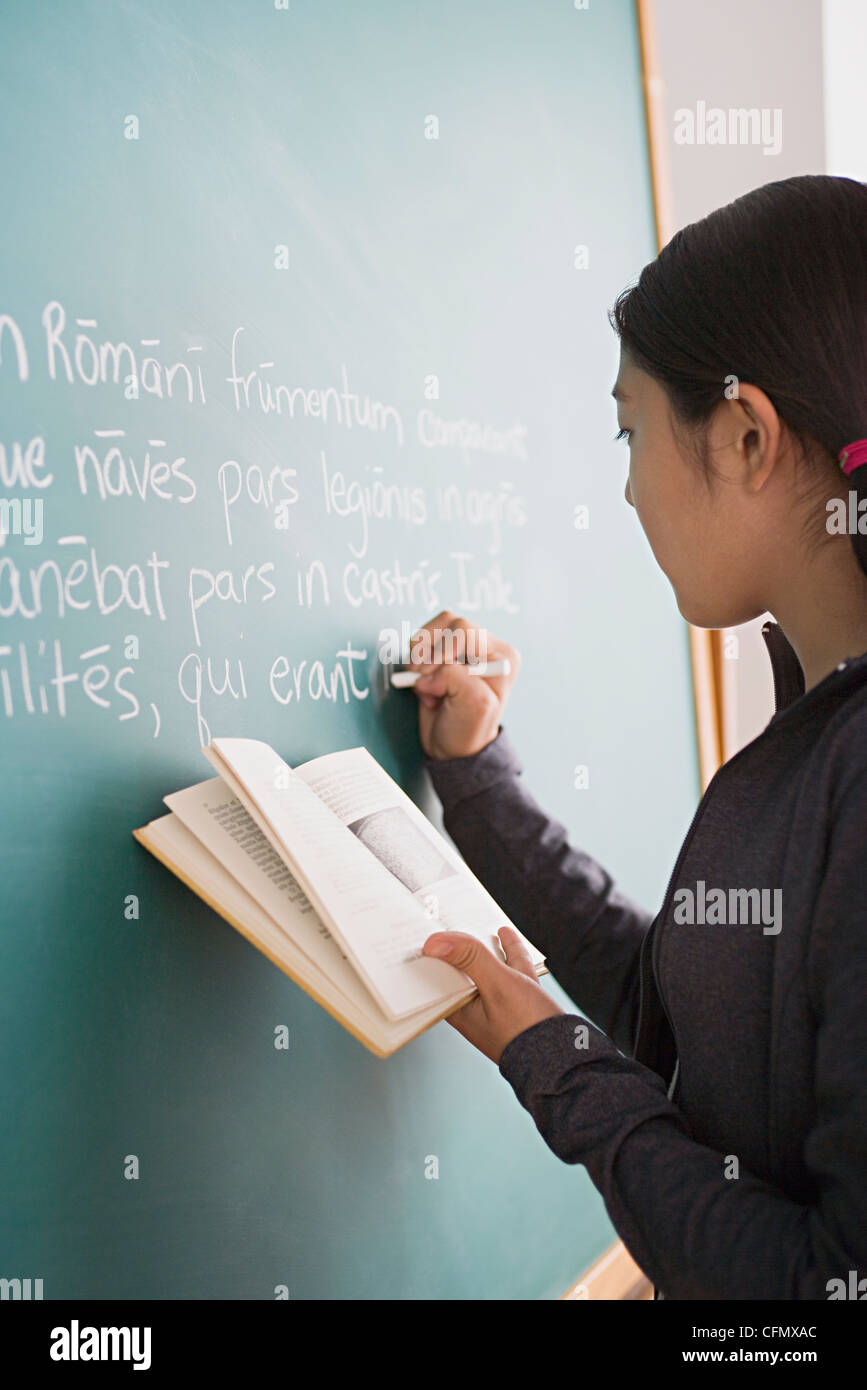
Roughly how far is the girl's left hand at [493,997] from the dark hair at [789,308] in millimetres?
352

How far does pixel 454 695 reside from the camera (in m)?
0.98

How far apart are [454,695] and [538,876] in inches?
8.0

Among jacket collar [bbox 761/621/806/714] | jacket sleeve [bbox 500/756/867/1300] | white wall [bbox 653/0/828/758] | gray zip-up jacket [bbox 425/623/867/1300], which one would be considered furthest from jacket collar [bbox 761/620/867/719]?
white wall [bbox 653/0/828/758]

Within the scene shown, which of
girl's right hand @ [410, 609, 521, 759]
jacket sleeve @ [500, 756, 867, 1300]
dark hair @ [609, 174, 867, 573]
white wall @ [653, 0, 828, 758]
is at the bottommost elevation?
jacket sleeve @ [500, 756, 867, 1300]

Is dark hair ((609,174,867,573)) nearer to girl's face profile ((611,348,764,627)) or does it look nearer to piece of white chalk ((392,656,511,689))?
girl's face profile ((611,348,764,627))

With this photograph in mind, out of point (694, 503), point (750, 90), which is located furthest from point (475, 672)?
point (750, 90)

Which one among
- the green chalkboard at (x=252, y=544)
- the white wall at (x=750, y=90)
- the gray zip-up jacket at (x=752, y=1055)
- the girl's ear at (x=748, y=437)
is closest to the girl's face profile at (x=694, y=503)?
the girl's ear at (x=748, y=437)

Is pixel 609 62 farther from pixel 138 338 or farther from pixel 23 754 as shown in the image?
pixel 23 754

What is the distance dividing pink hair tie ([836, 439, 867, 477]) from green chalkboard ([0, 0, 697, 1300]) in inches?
16.6

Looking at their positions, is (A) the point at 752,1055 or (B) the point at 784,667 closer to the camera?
(A) the point at 752,1055

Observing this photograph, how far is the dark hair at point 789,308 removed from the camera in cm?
61

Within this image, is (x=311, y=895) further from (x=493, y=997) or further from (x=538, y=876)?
(x=538, y=876)

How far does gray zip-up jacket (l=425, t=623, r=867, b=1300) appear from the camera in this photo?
0.52 m

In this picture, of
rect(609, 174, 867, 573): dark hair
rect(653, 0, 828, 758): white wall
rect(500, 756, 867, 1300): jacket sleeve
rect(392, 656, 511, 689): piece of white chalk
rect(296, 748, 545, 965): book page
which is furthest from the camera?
rect(653, 0, 828, 758): white wall
